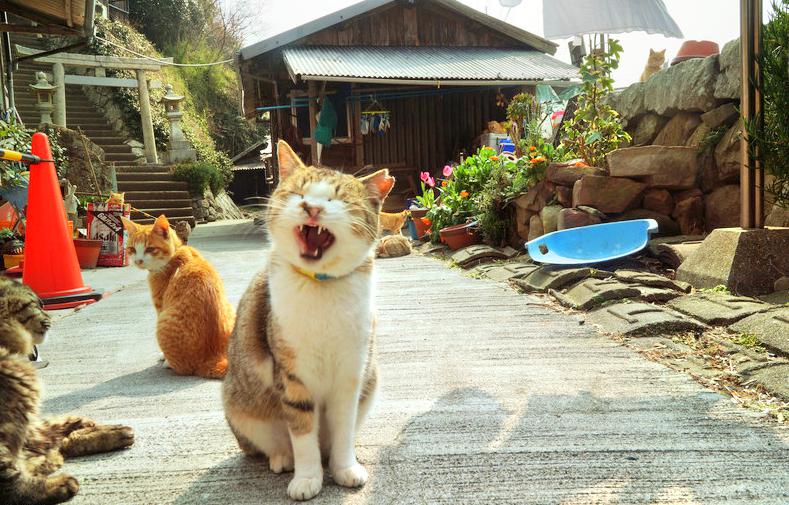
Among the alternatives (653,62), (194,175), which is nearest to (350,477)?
(653,62)

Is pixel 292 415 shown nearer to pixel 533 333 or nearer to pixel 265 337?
pixel 265 337

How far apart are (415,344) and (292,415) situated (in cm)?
204

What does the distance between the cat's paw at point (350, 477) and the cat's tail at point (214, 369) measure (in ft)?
4.75

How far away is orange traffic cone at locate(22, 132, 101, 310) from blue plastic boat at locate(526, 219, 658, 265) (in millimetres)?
4372

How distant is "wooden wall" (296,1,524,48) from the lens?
13.2 metres

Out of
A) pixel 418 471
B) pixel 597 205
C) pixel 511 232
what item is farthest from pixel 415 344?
pixel 511 232

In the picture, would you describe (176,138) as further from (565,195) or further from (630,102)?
(565,195)

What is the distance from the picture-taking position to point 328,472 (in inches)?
78.7

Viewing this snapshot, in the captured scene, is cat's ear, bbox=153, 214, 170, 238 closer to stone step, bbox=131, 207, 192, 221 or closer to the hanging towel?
the hanging towel

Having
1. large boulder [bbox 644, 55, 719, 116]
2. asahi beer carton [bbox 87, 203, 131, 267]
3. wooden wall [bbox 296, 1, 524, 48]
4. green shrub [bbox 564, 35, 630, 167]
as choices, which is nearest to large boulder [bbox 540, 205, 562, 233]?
green shrub [bbox 564, 35, 630, 167]

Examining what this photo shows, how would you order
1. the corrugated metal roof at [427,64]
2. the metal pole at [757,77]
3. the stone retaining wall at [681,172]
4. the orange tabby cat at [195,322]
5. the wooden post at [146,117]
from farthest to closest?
the wooden post at [146,117], the corrugated metal roof at [427,64], the stone retaining wall at [681,172], the metal pole at [757,77], the orange tabby cat at [195,322]

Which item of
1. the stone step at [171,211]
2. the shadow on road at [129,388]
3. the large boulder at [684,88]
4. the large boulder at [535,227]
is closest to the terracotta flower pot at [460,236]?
the large boulder at [535,227]

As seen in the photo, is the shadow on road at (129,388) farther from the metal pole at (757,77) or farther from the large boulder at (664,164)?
the large boulder at (664,164)

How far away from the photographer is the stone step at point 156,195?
13.5 metres
